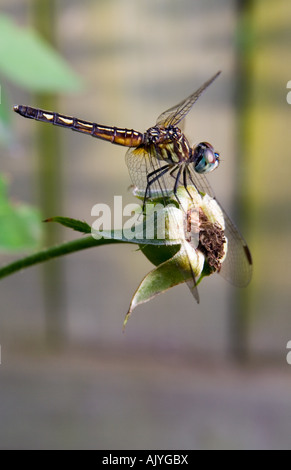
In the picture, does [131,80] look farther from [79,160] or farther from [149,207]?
[149,207]

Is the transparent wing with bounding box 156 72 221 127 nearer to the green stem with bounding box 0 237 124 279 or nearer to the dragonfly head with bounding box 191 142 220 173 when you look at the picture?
the dragonfly head with bounding box 191 142 220 173

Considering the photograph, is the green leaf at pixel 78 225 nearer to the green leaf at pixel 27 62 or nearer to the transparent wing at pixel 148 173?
the transparent wing at pixel 148 173

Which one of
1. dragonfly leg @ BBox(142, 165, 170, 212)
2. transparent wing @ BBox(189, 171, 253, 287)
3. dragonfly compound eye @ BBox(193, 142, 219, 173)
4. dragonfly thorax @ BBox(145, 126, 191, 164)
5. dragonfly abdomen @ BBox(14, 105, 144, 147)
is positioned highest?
dragonfly abdomen @ BBox(14, 105, 144, 147)

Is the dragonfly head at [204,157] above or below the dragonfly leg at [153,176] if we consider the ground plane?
above

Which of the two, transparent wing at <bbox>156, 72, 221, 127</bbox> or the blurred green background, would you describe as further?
the blurred green background

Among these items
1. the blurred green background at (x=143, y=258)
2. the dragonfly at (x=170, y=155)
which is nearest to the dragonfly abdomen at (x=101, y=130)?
the dragonfly at (x=170, y=155)

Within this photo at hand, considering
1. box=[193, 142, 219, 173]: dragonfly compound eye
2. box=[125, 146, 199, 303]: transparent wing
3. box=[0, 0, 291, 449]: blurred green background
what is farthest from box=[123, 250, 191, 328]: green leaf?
box=[0, 0, 291, 449]: blurred green background

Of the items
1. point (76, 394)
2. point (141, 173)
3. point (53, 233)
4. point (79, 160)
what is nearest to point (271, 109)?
point (79, 160)

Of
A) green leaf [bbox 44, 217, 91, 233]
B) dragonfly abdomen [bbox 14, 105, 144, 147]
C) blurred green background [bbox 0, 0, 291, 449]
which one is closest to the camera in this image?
green leaf [bbox 44, 217, 91, 233]
